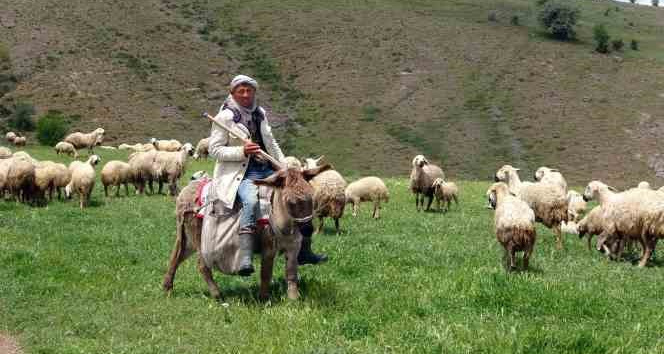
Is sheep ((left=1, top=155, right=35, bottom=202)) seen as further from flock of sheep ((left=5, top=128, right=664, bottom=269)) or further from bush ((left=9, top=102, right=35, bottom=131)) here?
bush ((left=9, top=102, right=35, bottom=131))

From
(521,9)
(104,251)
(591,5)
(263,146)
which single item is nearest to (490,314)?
(263,146)

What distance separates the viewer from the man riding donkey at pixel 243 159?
314 inches

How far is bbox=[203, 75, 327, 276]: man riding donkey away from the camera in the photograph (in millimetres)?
7977

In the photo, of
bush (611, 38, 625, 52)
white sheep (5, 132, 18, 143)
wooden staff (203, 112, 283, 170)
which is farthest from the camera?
bush (611, 38, 625, 52)

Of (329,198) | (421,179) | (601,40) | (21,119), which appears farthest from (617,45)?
(329,198)

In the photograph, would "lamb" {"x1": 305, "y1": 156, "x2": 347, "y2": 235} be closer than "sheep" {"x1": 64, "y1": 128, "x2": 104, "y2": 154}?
Yes

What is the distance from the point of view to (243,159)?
26.9 feet

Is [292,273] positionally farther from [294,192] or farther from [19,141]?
[19,141]

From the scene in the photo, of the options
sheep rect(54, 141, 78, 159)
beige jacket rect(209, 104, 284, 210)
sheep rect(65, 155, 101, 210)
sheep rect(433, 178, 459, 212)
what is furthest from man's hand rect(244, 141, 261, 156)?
sheep rect(54, 141, 78, 159)

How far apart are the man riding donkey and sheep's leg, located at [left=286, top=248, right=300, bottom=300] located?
302 millimetres

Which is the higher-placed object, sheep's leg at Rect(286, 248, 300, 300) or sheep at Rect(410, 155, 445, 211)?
sheep's leg at Rect(286, 248, 300, 300)

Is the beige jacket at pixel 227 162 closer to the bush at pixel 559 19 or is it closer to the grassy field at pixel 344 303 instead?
the grassy field at pixel 344 303

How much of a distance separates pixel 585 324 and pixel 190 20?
260ft

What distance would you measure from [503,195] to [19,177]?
13931 mm
